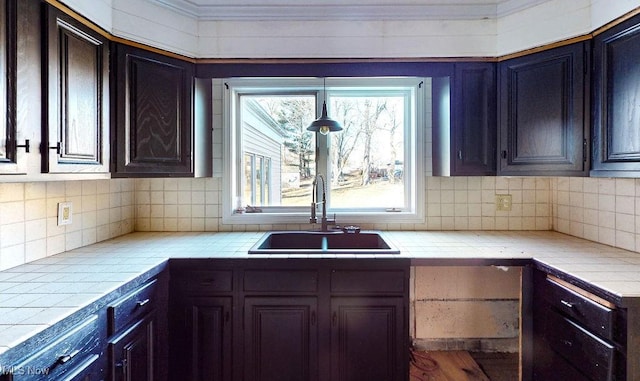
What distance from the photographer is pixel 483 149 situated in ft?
6.55

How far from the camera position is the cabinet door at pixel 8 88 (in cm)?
111

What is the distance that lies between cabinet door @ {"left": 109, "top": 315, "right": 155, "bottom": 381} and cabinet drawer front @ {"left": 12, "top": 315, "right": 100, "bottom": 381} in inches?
4.4

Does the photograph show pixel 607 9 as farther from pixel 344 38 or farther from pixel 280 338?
pixel 280 338

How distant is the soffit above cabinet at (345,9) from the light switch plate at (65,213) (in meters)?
1.24

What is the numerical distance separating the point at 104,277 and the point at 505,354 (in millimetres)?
2546

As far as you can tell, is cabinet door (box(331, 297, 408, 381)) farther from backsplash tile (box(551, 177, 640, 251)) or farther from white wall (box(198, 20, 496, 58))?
white wall (box(198, 20, 496, 58))

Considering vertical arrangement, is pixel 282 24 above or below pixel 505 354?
above

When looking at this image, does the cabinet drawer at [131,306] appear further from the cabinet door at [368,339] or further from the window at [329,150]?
the window at [329,150]

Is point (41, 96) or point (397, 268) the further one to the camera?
point (397, 268)

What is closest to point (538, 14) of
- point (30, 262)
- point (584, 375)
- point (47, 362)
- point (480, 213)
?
point (480, 213)

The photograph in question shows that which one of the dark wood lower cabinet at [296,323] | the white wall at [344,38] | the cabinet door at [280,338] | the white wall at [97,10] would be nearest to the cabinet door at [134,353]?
the dark wood lower cabinet at [296,323]

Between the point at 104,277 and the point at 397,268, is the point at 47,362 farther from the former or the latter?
the point at 397,268

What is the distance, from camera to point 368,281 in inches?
65.3

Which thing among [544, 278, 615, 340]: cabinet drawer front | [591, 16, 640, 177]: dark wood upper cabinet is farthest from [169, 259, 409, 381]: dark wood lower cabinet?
[591, 16, 640, 177]: dark wood upper cabinet
